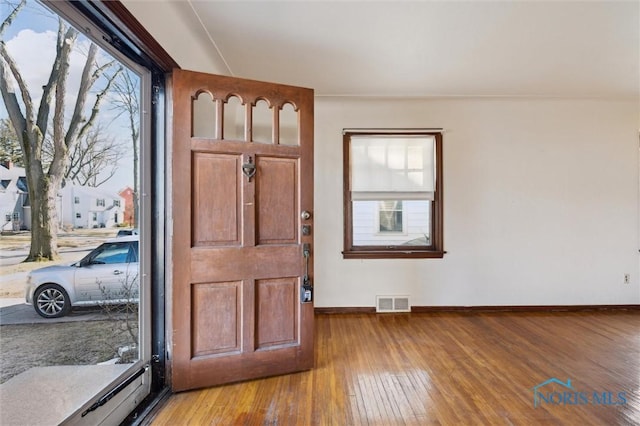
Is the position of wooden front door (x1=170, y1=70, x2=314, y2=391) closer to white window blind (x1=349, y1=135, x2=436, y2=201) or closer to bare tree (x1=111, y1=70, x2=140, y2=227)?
bare tree (x1=111, y1=70, x2=140, y2=227)

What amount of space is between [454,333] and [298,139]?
7.93 feet

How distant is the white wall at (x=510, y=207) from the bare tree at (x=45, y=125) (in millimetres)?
2219

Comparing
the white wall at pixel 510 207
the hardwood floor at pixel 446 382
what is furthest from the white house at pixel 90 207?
the white wall at pixel 510 207

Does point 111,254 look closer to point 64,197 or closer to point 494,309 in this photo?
point 64,197

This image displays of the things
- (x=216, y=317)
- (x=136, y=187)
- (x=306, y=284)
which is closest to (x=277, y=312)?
(x=306, y=284)

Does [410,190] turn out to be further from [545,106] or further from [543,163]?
[545,106]

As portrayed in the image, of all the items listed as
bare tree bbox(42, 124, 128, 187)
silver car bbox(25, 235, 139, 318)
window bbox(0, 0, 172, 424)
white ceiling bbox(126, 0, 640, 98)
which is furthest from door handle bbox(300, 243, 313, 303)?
white ceiling bbox(126, 0, 640, 98)

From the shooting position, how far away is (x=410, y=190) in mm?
3145

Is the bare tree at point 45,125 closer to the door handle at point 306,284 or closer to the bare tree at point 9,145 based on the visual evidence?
the bare tree at point 9,145

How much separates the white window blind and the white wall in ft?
0.62

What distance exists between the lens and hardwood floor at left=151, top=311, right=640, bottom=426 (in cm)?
155

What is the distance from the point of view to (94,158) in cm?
145

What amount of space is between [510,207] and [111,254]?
395 centimetres

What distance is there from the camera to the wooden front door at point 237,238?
1738mm
